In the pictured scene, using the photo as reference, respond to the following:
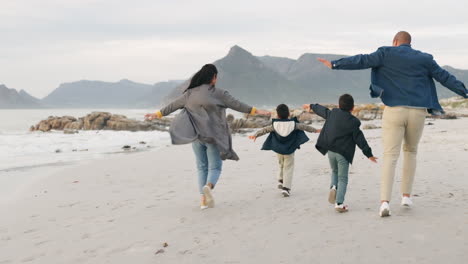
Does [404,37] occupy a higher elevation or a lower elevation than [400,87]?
higher

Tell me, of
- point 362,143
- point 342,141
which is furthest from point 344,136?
point 362,143

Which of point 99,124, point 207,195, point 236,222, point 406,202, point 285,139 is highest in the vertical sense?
point 285,139

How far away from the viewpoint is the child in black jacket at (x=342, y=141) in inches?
189

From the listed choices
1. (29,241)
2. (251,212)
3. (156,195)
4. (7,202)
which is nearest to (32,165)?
(7,202)

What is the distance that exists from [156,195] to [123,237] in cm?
233

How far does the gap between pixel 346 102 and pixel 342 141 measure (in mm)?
487

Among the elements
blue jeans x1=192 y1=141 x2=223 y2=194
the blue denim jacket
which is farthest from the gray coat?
the blue denim jacket

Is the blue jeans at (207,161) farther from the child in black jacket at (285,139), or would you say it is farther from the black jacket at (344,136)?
the black jacket at (344,136)

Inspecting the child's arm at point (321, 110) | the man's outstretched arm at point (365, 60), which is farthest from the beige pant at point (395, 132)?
the child's arm at point (321, 110)

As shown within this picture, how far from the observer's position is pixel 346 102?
4.86m

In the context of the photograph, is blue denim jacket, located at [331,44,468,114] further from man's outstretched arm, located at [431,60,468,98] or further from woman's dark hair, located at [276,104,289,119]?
woman's dark hair, located at [276,104,289,119]

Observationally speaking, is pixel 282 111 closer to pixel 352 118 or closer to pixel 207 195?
pixel 352 118

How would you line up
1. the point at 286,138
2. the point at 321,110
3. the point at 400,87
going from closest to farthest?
the point at 400,87 → the point at 321,110 → the point at 286,138

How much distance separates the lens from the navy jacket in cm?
606
